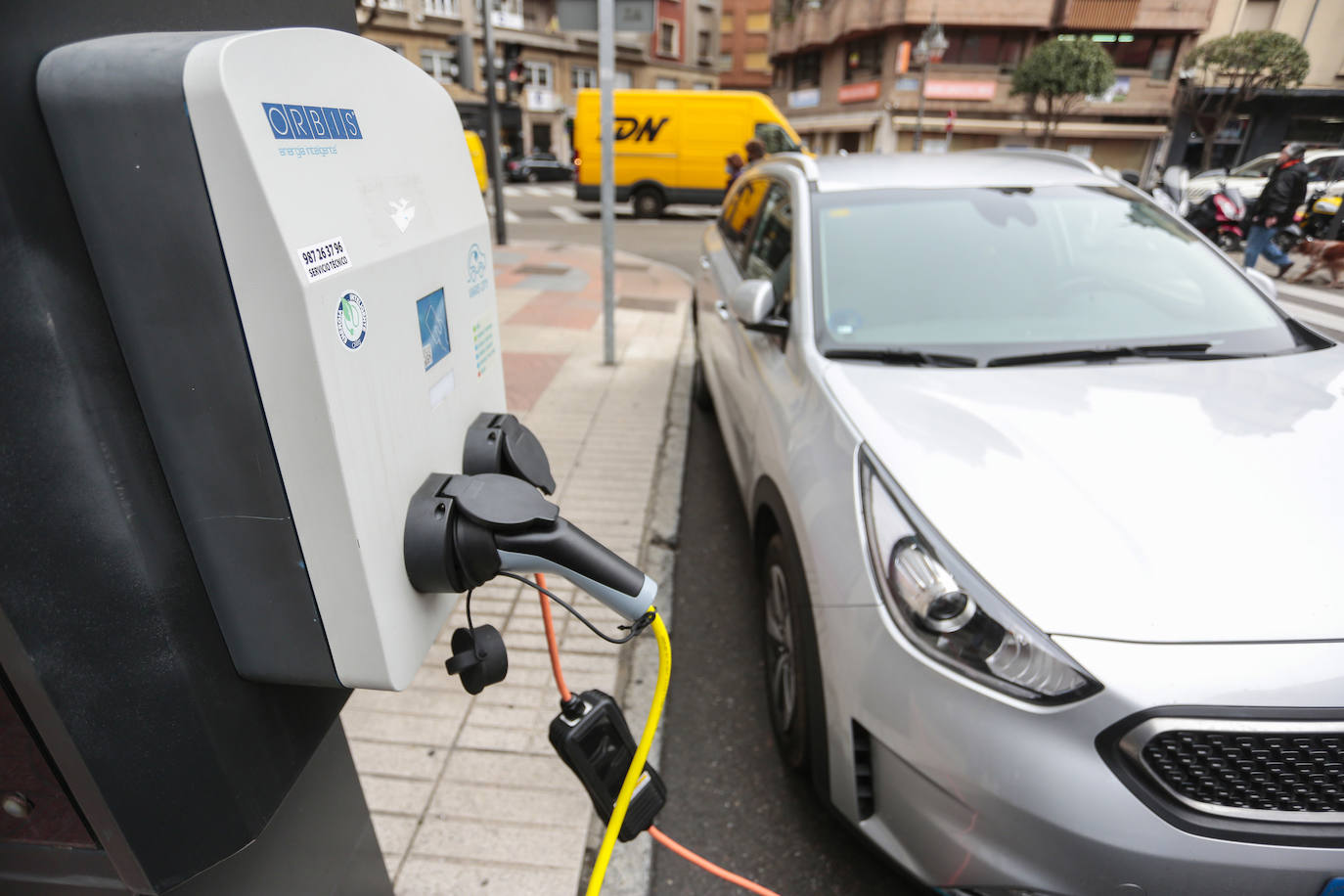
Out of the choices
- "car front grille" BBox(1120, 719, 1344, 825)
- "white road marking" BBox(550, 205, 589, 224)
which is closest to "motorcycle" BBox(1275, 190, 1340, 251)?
"car front grille" BBox(1120, 719, 1344, 825)

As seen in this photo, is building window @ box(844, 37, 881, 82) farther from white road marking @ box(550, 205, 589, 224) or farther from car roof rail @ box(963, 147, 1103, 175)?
car roof rail @ box(963, 147, 1103, 175)

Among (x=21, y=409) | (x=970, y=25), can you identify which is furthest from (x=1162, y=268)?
(x=970, y=25)

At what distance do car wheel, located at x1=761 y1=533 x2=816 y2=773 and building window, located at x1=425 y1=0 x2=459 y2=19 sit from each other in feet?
120

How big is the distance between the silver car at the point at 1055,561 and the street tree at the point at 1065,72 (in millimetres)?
31091

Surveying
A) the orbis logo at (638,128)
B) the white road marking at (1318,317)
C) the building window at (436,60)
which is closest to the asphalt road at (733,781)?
the white road marking at (1318,317)

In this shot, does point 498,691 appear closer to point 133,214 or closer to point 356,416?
point 356,416

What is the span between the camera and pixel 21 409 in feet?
2.22

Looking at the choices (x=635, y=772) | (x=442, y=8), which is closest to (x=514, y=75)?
(x=635, y=772)

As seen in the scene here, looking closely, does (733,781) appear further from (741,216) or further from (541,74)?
(541,74)

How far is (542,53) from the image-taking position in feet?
119

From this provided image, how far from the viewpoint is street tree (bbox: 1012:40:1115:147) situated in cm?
2770

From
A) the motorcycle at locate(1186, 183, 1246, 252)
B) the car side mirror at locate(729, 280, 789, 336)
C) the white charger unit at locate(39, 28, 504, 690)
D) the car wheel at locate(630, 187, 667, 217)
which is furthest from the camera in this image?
the car wheel at locate(630, 187, 667, 217)

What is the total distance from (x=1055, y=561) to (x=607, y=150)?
5054mm

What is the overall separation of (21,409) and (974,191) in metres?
3.21
